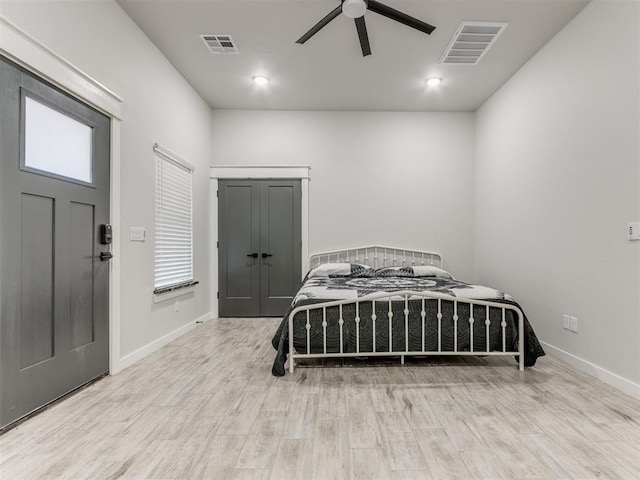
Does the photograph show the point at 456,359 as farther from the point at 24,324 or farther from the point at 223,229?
the point at 223,229

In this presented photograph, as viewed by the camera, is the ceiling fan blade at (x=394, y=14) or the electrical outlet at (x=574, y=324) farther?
the electrical outlet at (x=574, y=324)

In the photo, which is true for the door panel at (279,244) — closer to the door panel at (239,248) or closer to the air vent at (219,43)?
the door panel at (239,248)

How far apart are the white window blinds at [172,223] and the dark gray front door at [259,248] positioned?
2.30ft

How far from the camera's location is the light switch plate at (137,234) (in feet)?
9.56

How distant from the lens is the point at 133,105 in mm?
2979

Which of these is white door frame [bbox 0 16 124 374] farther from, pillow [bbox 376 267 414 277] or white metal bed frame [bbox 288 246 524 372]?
pillow [bbox 376 267 414 277]

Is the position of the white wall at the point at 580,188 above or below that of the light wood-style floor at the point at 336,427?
above

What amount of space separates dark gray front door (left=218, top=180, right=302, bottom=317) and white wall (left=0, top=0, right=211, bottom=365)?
80cm

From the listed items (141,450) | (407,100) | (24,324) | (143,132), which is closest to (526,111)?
(407,100)

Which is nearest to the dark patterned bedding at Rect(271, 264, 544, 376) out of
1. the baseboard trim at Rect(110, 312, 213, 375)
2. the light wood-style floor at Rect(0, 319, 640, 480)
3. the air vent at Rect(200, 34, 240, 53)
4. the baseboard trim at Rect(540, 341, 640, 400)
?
the light wood-style floor at Rect(0, 319, 640, 480)

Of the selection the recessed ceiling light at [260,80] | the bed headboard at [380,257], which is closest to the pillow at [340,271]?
the bed headboard at [380,257]

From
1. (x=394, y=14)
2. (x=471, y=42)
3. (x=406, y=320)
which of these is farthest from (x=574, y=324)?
(x=394, y=14)

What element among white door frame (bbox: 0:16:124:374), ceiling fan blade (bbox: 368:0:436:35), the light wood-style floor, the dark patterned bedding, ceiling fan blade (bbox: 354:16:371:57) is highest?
ceiling fan blade (bbox: 368:0:436:35)

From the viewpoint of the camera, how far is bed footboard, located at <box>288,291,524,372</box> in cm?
276
